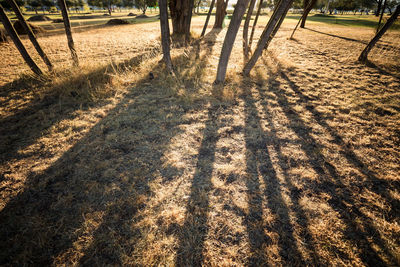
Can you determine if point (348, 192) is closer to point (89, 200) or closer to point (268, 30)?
point (89, 200)

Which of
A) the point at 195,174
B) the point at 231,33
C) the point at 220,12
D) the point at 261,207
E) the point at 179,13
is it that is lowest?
the point at 261,207

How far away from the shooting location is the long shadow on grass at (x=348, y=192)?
6.19 feet

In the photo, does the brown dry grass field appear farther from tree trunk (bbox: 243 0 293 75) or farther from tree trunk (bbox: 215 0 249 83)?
tree trunk (bbox: 243 0 293 75)

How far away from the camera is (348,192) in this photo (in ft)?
8.10

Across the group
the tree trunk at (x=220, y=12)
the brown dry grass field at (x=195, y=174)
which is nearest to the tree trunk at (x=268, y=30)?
the brown dry grass field at (x=195, y=174)

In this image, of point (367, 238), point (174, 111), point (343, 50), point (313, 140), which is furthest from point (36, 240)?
point (343, 50)

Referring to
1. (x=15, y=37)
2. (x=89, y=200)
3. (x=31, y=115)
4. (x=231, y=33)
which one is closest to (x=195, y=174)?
(x=89, y=200)

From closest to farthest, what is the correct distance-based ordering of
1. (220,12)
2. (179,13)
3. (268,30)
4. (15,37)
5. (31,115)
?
(31,115), (15,37), (268,30), (179,13), (220,12)

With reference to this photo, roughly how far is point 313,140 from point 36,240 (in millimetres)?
4988

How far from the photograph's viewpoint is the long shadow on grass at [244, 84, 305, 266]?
1.83 metres

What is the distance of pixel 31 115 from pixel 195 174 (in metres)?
4.58

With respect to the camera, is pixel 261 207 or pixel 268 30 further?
pixel 268 30

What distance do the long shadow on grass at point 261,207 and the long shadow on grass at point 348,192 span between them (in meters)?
0.73

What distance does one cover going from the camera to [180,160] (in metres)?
2.91
